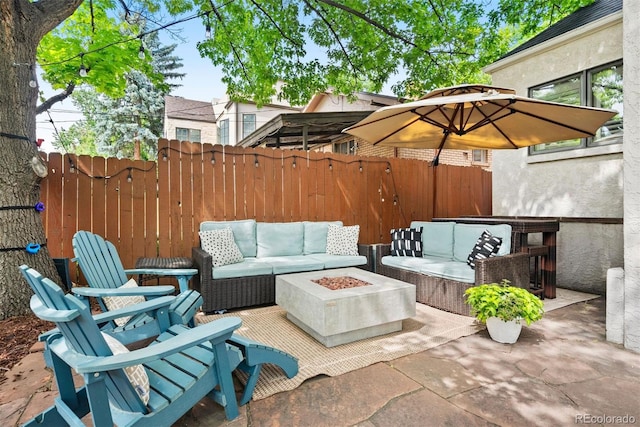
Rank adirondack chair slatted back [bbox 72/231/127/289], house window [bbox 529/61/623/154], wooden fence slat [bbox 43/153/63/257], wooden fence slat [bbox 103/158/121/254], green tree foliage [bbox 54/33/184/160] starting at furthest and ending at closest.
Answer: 1. green tree foliage [bbox 54/33/184/160]
2. house window [bbox 529/61/623/154]
3. wooden fence slat [bbox 103/158/121/254]
4. wooden fence slat [bbox 43/153/63/257]
5. adirondack chair slatted back [bbox 72/231/127/289]

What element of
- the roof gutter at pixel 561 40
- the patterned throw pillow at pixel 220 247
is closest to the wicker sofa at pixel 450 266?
the patterned throw pillow at pixel 220 247

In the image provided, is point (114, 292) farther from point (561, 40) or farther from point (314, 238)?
point (561, 40)

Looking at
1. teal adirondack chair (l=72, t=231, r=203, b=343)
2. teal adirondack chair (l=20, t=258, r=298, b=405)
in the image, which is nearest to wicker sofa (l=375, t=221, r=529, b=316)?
teal adirondack chair (l=20, t=258, r=298, b=405)

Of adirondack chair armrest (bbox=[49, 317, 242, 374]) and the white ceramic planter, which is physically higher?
adirondack chair armrest (bbox=[49, 317, 242, 374])

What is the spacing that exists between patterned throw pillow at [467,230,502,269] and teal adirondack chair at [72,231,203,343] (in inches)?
119

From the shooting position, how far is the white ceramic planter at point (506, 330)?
2814 mm

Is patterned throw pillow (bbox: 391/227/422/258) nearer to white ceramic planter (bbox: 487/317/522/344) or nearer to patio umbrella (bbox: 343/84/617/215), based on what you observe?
patio umbrella (bbox: 343/84/617/215)

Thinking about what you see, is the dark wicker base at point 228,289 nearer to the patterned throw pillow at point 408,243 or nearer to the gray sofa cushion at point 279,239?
the gray sofa cushion at point 279,239

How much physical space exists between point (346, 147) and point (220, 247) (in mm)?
7761

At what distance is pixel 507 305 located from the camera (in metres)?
2.82

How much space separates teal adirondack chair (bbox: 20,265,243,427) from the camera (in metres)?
1.27

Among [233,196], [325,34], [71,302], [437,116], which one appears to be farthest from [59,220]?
[325,34]

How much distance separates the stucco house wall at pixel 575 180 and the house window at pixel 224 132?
13619 mm

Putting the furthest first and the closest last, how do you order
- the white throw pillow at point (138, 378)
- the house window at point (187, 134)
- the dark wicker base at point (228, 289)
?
the house window at point (187, 134)
the dark wicker base at point (228, 289)
the white throw pillow at point (138, 378)
